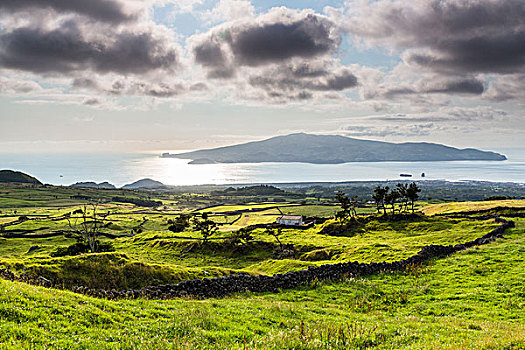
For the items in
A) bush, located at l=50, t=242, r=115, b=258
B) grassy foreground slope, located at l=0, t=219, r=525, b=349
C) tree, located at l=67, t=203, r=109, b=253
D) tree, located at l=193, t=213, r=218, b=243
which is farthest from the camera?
tree, located at l=193, t=213, r=218, b=243

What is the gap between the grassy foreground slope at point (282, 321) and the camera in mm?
10852

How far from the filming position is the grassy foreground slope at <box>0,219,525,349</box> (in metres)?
10.9

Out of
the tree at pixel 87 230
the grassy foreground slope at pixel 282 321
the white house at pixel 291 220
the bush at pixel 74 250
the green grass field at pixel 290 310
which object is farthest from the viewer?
the white house at pixel 291 220

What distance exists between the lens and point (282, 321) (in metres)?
15.0

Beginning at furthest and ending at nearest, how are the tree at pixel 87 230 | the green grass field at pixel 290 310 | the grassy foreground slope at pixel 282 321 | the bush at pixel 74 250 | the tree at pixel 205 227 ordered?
the tree at pixel 205 227, the tree at pixel 87 230, the bush at pixel 74 250, the green grass field at pixel 290 310, the grassy foreground slope at pixel 282 321

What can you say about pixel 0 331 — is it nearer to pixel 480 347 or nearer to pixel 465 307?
pixel 480 347

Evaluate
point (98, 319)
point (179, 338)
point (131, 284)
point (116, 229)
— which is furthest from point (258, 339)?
point (116, 229)

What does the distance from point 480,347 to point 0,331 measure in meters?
15.6

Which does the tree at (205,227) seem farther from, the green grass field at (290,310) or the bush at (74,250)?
the green grass field at (290,310)

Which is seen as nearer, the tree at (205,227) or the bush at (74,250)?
the bush at (74,250)

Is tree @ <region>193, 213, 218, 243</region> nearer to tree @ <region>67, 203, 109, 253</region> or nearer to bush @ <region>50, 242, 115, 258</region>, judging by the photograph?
bush @ <region>50, 242, 115, 258</region>

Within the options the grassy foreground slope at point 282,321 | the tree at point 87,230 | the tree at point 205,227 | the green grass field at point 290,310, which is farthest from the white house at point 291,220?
the grassy foreground slope at point 282,321

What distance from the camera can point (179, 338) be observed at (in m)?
11.5

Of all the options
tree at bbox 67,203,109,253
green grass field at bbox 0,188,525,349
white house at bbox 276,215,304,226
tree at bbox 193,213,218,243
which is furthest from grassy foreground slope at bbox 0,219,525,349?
white house at bbox 276,215,304,226
